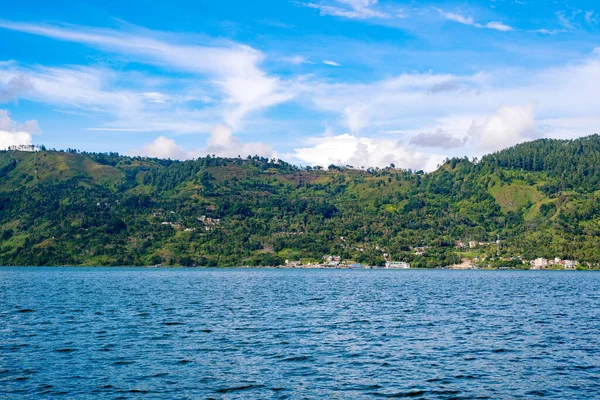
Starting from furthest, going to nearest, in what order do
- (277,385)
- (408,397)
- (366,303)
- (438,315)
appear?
1. (366,303)
2. (438,315)
3. (277,385)
4. (408,397)

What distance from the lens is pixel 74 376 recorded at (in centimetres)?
4194

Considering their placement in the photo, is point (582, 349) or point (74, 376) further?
point (582, 349)

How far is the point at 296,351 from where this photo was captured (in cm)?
5262

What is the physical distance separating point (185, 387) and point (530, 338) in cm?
3973

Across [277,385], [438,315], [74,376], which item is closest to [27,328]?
[74,376]

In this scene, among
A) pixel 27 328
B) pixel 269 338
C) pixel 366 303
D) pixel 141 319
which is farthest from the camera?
pixel 366 303

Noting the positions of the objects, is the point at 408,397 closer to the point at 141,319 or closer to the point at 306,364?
the point at 306,364

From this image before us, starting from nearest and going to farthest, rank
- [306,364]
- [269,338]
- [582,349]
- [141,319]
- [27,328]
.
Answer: [306,364] → [582,349] → [269,338] → [27,328] → [141,319]

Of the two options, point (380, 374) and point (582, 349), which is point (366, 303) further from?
point (380, 374)

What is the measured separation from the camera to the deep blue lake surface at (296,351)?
39344mm

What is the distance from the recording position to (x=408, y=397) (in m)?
37.4

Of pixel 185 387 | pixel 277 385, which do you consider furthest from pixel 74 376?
pixel 277 385

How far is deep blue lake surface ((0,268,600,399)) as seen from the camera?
39344mm

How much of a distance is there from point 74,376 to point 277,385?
15.3m
